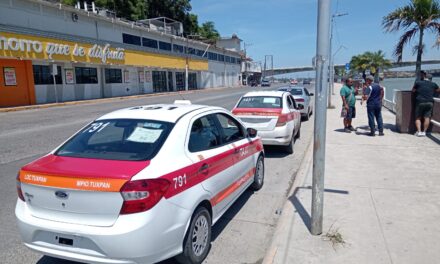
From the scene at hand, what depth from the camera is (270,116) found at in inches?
317

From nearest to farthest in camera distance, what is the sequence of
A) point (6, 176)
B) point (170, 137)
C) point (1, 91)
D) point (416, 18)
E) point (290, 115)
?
point (170, 137), point (6, 176), point (290, 115), point (416, 18), point (1, 91)

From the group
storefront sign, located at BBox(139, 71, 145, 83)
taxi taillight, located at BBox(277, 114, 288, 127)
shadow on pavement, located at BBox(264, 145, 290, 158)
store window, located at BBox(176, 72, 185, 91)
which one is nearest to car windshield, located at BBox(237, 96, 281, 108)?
taxi taillight, located at BBox(277, 114, 288, 127)

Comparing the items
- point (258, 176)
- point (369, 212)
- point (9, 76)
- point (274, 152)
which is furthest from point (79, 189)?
point (9, 76)

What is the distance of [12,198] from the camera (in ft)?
17.8

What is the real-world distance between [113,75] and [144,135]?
33410mm

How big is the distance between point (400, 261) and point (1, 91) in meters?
26.1

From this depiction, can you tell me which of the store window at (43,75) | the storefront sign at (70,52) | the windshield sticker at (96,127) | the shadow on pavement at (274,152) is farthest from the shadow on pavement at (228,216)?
the store window at (43,75)

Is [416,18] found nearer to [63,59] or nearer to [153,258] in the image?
[153,258]

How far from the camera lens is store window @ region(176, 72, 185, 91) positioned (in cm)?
4981

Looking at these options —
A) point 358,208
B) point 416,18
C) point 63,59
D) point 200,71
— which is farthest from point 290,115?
point 200,71

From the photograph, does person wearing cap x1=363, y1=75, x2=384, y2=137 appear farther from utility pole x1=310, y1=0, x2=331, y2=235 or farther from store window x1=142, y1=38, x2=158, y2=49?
store window x1=142, y1=38, x2=158, y2=49

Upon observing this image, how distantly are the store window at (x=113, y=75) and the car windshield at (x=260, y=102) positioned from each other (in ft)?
91.1

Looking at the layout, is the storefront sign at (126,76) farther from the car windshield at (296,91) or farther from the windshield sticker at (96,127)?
the windshield sticker at (96,127)

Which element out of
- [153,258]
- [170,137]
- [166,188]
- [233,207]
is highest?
[170,137]
